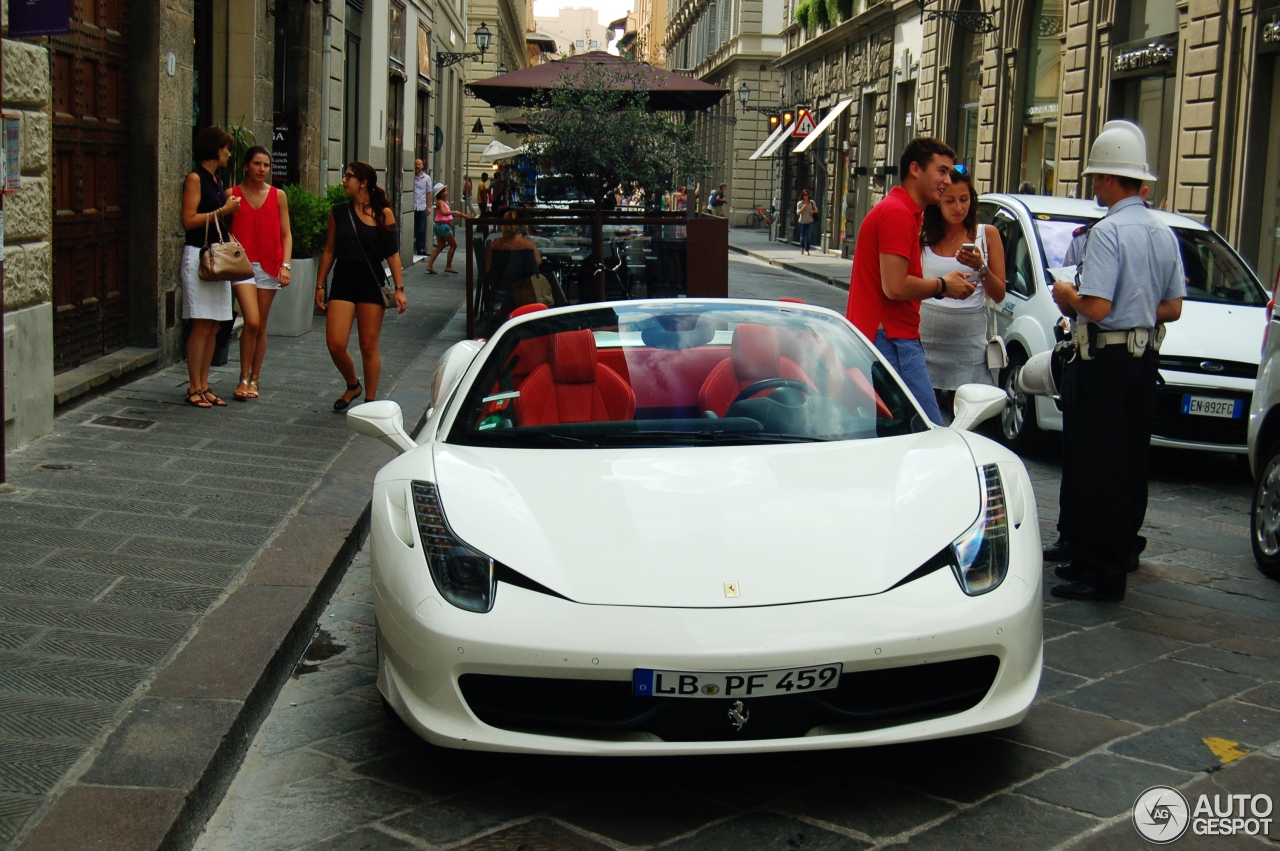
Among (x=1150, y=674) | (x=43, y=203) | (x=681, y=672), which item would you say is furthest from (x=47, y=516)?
(x=1150, y=674)

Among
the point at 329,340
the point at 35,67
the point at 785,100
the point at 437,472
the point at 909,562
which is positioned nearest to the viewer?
the point at 909,562

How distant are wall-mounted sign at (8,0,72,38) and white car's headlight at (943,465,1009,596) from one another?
4.91m

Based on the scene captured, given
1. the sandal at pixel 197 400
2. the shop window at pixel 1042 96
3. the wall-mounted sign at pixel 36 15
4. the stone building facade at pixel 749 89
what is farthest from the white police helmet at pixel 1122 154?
the stone building facade at pixel 749 89

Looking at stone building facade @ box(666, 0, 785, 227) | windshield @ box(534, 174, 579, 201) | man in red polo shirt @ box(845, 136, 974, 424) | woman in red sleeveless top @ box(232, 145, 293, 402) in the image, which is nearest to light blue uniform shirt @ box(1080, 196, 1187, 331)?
man in red polo shirt @ box(845, 136, 974, 424)

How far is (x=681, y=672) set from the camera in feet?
10.6

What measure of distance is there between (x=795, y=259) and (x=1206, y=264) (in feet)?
80.0

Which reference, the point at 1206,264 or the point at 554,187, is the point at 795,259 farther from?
the point at 1206,264

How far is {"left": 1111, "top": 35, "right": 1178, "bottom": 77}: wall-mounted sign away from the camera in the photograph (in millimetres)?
17844

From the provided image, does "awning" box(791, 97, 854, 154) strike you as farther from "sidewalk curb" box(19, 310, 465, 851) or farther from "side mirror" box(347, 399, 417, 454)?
"side mirror" box(347, 399, 417, 454)

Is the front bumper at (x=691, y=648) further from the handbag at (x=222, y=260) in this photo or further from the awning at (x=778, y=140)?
the awning at (x=778, y=140)

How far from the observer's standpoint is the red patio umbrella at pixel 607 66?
1528 cm

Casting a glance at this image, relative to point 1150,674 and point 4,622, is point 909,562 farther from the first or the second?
point 4,622

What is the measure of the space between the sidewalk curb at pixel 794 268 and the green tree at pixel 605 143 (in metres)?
11.0

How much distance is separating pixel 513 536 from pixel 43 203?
4.96 m
